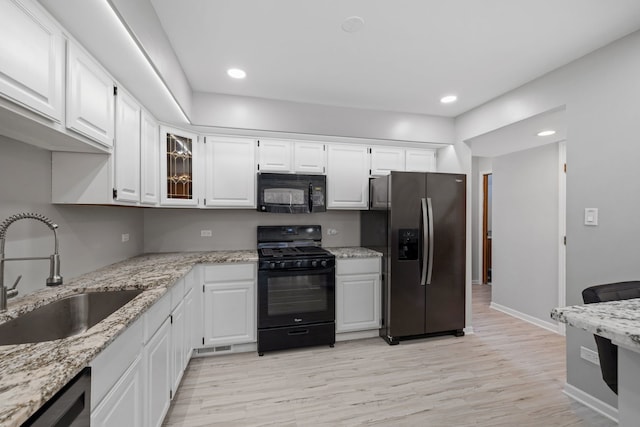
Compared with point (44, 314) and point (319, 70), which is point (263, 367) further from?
point (319, 70)

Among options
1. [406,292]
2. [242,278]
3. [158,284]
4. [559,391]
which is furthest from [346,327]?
[158,284]

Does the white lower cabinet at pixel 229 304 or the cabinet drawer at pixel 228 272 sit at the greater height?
the cabinet drawer at pixel 228 272

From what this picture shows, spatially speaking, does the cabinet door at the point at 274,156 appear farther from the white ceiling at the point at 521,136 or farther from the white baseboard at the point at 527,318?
the white baseboard at the point at 527,318

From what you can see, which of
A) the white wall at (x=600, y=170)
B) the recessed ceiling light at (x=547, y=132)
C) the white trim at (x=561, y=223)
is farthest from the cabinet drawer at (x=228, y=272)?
the white trim at (x=561, y=223)

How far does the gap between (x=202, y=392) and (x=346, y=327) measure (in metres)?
1.47

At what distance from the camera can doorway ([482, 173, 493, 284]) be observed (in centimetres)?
551

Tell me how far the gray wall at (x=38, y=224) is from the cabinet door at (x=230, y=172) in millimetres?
1006

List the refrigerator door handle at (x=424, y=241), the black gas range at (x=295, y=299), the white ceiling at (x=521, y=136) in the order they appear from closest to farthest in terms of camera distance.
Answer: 1. the white ceiling at (x=521, y=136)
2. the black gas range at (x=295, y=299)
3. the refrigerator door handle at (x=424, y=241)

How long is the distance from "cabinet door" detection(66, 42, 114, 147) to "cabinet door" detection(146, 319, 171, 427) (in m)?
1.19

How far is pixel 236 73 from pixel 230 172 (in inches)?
A: 40.0

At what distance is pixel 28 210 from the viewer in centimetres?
157

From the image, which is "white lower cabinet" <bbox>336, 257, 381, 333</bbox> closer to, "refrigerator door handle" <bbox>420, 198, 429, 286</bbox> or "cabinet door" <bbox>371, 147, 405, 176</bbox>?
"refrigerator door handle" <bbox>420, 198, 429, 286</bbox>

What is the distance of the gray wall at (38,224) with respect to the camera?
1.46 m

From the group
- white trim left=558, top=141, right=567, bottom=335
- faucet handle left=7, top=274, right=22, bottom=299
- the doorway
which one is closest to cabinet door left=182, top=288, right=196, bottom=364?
faucet handle left=7, top=274, right=22, bottom=299
